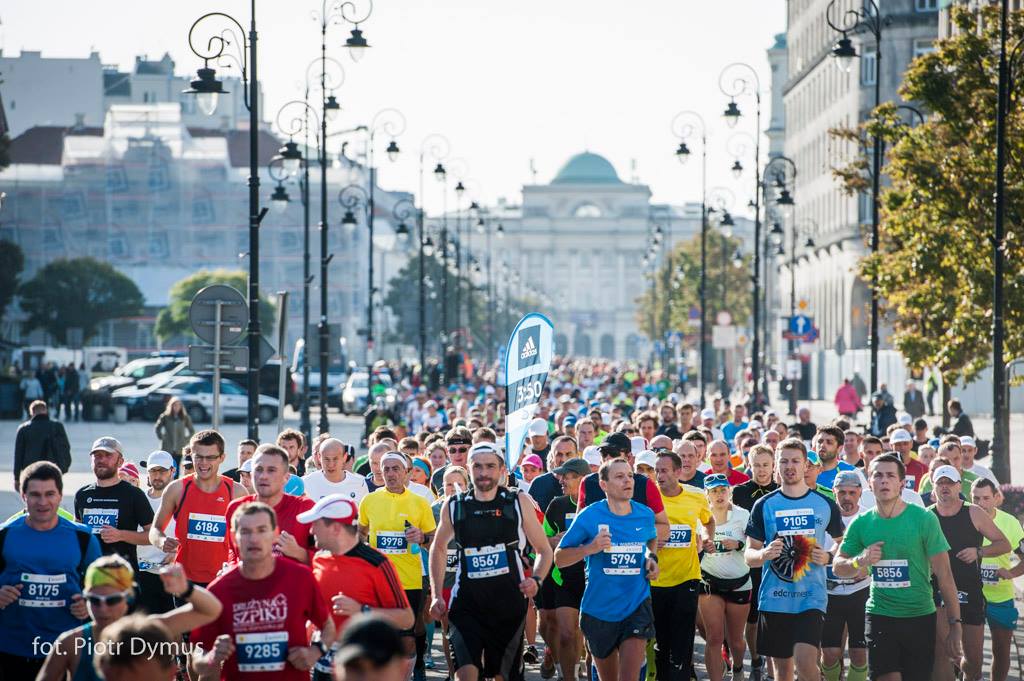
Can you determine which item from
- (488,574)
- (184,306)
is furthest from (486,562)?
(184,306)

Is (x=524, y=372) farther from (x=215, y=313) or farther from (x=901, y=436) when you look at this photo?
(x=215, y=313)

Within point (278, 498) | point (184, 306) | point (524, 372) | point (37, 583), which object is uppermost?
point (184, 306)

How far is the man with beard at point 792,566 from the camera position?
34.0 ft

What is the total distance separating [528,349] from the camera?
1238 centimetres

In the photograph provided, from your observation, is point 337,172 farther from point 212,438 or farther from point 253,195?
point 212,438

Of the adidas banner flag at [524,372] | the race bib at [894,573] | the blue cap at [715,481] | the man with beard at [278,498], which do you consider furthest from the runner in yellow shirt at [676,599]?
the man with beard at [278,498]

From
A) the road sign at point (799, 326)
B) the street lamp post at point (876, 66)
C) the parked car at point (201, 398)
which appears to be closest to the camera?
the street lamp post at point (876, 66)

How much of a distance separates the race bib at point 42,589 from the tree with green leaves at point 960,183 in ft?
56.8

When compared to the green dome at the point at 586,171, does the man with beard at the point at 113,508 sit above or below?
below

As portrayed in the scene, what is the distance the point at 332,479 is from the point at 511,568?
3.12 metres

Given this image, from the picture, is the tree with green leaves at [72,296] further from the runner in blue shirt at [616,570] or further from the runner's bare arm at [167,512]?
the runner in blue shirt at [616,570]

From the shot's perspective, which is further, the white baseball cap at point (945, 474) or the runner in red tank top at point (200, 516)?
the white baseball cap at point (945, 474)

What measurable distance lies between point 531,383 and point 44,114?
354ft

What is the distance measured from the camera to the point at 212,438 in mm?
10359
